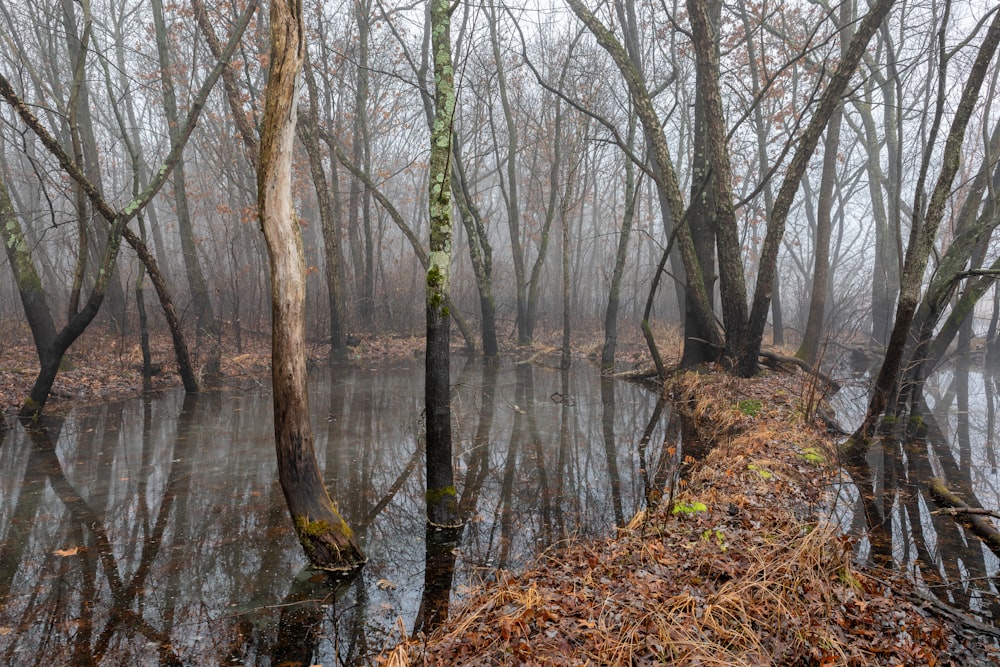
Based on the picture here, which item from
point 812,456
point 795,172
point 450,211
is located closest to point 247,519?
point 450,211

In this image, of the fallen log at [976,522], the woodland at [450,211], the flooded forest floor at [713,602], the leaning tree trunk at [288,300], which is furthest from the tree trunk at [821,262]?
the leaning tree trunk at [288,300]

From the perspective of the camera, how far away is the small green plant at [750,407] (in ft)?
32.3

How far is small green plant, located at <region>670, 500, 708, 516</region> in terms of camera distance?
5629 mm

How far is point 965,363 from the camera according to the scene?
20.5m

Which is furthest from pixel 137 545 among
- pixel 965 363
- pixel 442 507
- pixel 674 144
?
pixel 674 144

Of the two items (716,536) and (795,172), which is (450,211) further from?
(795,172)

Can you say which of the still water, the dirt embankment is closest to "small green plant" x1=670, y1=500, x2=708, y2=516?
the dirt embankment

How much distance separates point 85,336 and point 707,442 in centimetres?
1438

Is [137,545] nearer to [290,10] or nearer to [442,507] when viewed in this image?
[442,507]

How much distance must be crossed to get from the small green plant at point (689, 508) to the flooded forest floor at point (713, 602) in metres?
0.02

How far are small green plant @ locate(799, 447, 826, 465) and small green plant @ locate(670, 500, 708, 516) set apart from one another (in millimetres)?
2617

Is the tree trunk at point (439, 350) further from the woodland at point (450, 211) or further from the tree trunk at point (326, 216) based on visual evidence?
the tree trunk at point (326, 216)

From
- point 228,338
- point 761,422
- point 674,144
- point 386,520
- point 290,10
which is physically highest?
point 674,144

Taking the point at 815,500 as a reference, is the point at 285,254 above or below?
above
